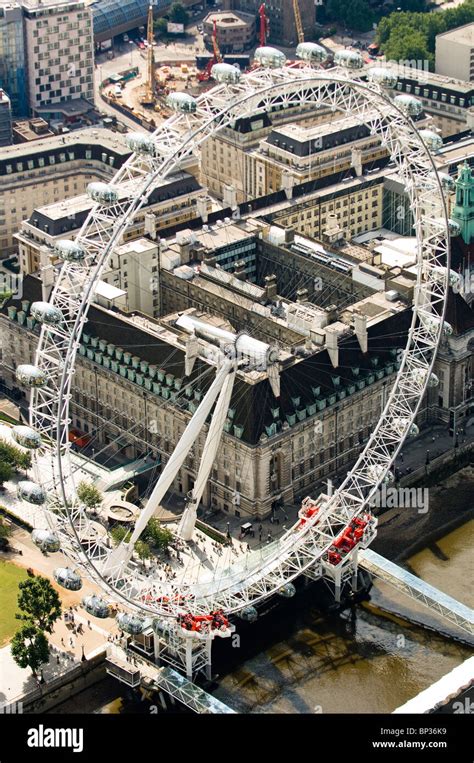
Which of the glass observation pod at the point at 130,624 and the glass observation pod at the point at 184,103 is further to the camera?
the glass observation pod at the point at 184,103

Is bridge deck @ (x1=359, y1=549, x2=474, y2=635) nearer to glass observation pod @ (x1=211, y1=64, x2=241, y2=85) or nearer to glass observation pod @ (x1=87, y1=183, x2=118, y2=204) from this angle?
glass observation pod @ (x1=87, y1=183, x2=118, y2=204)

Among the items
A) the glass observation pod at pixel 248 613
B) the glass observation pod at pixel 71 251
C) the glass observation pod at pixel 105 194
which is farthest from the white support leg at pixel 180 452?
the glass observation pod at pixel 105 194

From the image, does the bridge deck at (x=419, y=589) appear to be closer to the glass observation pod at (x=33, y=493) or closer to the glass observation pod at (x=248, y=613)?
the glass observation pod at (x=248, y=613)

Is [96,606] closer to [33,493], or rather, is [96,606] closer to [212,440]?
[33,493]

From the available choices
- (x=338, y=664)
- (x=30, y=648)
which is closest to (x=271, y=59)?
(x=338, y=664)
